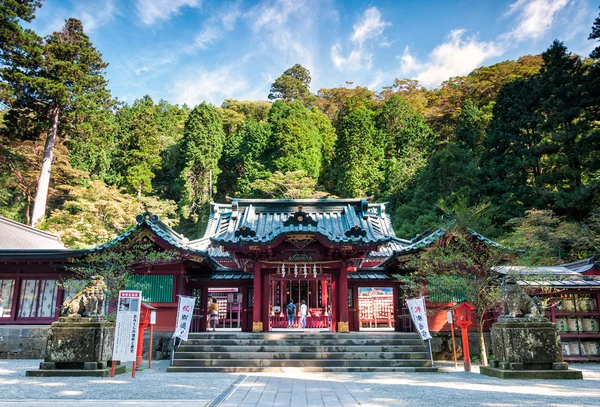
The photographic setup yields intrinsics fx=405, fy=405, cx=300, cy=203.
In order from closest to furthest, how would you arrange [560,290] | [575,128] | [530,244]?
1. [560,290]
2. [530,244]
3. [575,128]

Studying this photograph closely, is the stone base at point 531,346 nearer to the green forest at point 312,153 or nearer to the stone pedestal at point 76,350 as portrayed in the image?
the green forest at point 312,153

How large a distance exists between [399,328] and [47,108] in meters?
26.8

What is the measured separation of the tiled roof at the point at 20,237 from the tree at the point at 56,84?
18.9 ft

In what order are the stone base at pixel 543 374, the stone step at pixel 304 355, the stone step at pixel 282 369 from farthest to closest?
the stone step at pixel 304 355 < the stone step at pixel 282 369 < the stone base at pixel 543 374

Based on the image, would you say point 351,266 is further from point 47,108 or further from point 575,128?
point 47,108

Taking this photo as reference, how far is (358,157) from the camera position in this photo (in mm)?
39219

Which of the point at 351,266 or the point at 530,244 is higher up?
the point at 530,244

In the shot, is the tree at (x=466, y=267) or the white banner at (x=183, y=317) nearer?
the tree at (x=466, y=267)

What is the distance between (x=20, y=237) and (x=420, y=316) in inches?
773

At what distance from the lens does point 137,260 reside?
45.3ft

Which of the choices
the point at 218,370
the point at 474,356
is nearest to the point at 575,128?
the point at 474,356

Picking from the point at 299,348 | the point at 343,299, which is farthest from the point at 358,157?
the point at 299,348

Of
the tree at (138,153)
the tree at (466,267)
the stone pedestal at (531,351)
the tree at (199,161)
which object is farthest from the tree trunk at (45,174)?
the stone pedestal at (531,351)

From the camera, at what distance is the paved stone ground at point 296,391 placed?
6363 millimetres
